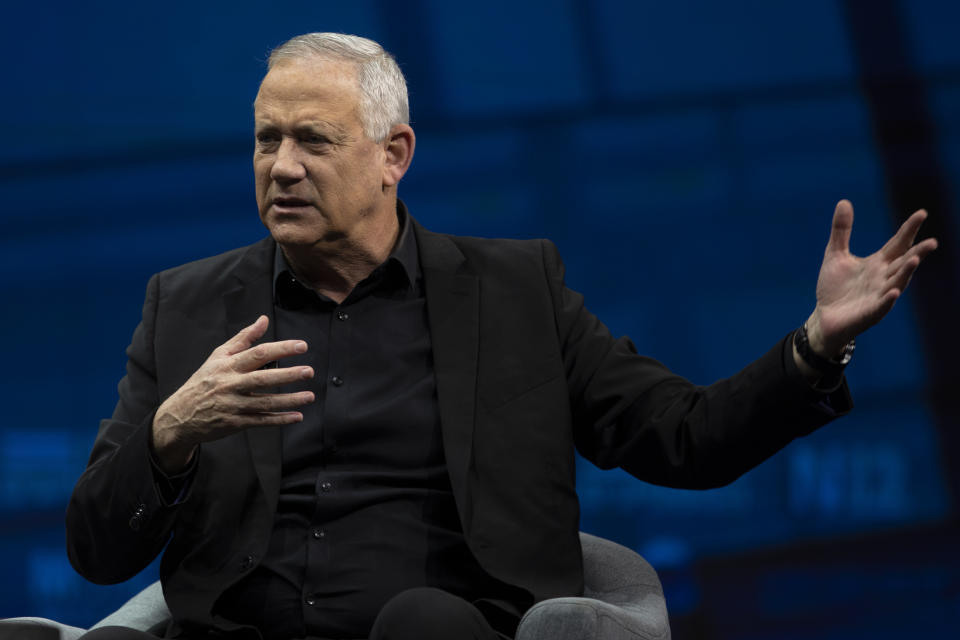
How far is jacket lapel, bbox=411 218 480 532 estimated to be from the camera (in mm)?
1760

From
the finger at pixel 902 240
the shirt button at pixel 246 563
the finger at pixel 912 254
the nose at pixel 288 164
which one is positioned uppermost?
the nose at pixel 288 164

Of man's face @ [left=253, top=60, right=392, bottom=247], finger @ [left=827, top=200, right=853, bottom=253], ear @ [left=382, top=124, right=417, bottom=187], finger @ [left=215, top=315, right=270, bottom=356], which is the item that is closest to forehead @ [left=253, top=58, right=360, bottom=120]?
man's face @ [left=253, top=60, right=392, bottom=247]

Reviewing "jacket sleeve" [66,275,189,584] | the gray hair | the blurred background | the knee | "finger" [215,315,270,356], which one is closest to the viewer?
the knee

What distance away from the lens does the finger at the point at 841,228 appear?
1554 millimetres

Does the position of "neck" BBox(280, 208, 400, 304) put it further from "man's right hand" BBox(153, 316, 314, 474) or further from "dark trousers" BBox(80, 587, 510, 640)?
"dark trousers" BBox(80, 587, 510, 640)

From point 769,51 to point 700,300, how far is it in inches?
25.4

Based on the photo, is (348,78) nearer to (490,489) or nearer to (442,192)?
(490,489)

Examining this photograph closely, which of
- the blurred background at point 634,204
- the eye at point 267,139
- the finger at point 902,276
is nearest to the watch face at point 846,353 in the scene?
the finger at point 902,276

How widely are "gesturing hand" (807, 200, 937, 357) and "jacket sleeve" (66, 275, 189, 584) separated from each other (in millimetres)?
958

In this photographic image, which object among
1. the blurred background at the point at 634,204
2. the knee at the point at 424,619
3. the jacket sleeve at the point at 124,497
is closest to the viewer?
the knee at the point at 424,619

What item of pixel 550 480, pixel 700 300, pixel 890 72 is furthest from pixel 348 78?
pixel 890 72

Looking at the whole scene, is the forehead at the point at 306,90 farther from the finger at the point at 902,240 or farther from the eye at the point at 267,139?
the finger at the point at 902,240

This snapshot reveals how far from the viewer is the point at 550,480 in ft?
5.98

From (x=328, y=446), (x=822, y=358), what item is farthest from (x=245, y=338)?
(x=822, y=358)
